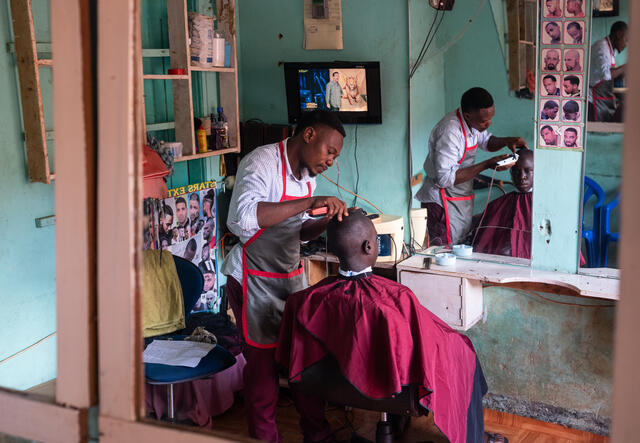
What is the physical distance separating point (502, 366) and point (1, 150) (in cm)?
294

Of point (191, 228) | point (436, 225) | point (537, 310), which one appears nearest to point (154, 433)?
point (537, 310)

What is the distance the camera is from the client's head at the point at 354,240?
2967 millimetres

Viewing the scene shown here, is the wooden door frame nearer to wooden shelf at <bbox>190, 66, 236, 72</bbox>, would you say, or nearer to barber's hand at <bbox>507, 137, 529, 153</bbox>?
barber's hand at <bbox>507, 137, 529, 153</bbox>

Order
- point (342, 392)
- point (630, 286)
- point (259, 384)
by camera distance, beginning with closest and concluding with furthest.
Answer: point (630, 286)
point (342, 392)
point (259, 384)

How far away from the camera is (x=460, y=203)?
12.6 feet

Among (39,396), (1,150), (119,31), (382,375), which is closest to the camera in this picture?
(119,31)

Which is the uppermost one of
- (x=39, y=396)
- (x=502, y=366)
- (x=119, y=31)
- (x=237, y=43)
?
(x=237, y=43)

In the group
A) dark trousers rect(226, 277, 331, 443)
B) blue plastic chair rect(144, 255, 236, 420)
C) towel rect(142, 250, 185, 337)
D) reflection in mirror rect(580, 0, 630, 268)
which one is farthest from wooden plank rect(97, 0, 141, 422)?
reflection in mirror rect(580, 0, 630, 268)

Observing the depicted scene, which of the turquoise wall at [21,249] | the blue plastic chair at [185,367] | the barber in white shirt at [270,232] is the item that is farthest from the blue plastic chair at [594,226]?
the turquoise wall at [21,249]

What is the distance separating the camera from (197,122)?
14.0 feet

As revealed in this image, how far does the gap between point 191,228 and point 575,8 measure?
2.63m

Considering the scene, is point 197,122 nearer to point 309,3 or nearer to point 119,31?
point 309,3

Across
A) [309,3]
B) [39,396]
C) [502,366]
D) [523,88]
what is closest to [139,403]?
[39,396]

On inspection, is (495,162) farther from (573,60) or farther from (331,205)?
(331,205)
